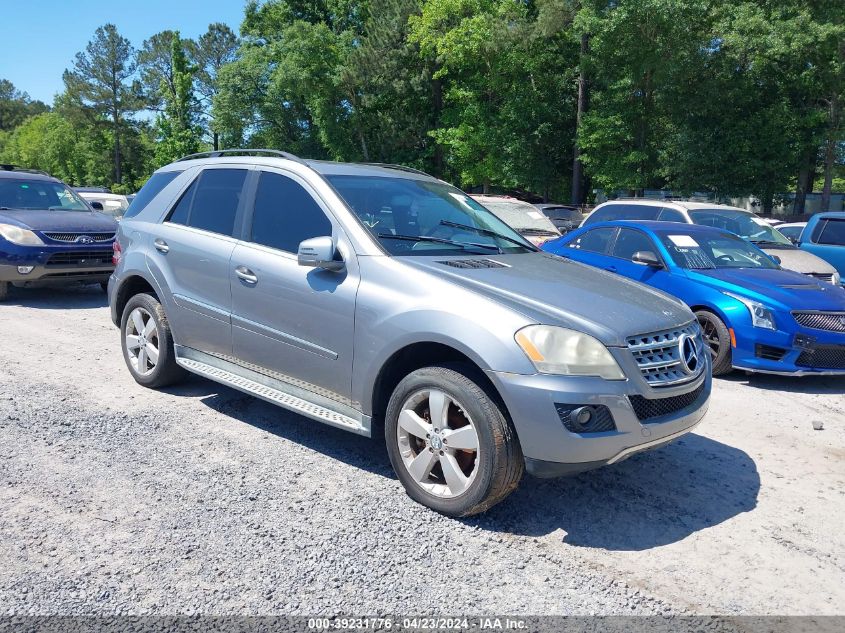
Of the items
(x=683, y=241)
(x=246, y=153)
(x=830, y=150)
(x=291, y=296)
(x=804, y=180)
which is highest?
(x=830, y=150)

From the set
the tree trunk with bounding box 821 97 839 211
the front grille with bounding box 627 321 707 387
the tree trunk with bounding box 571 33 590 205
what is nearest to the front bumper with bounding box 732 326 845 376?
the front grille with bounding box 627 321 707 387

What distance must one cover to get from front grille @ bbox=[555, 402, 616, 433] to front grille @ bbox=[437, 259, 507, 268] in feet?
3.62

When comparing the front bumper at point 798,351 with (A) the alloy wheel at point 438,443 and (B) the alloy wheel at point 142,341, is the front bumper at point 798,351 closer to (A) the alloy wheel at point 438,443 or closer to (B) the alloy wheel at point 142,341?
(A) the alloy wheel at point 438,443

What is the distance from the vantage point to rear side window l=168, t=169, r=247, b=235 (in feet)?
16.0

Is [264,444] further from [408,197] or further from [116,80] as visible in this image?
[116,80]

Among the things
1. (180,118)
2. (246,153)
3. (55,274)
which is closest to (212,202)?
(246,153)

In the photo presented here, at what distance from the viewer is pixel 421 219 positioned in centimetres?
456

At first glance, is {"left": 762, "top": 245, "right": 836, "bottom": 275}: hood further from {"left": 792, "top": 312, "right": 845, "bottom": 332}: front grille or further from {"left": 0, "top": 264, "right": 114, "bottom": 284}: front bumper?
{"left": 0, "top": 264, "right": 114, "bottom": 284}: front bumper

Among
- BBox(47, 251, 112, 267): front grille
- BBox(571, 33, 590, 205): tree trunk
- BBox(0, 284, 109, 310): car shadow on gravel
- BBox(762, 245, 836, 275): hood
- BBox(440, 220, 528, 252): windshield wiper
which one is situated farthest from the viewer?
BBox(571, 33, 590, 205): tree trunk

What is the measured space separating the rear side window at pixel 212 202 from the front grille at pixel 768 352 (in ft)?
16.1

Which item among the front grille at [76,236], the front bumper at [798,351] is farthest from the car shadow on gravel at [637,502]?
the front grille at [76,236]

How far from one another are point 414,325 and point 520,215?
32.9ft

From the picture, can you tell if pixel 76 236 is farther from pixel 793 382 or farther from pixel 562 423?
pixel 793 382

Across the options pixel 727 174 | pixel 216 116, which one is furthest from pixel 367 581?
pixel 216 116
